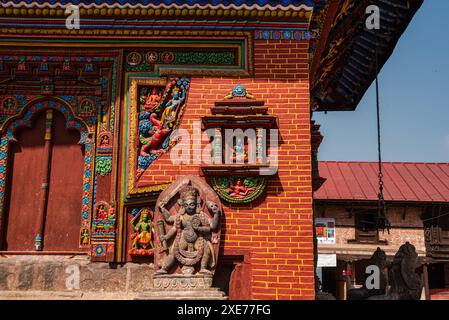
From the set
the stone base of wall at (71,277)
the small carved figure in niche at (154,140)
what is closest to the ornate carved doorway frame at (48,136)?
the stone base of wall at (71,277)

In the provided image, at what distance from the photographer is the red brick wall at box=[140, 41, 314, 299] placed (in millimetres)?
6488

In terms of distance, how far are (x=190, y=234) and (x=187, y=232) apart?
0.15ft

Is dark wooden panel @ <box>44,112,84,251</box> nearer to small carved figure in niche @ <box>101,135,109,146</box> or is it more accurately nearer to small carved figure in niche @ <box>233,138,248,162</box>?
small carved figure in niche @ <box>101,135,109,146</box>

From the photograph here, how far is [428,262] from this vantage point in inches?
1029

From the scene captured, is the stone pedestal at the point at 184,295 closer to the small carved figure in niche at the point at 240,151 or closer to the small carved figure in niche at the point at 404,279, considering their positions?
the small carved figure in niche at the point at 240,151

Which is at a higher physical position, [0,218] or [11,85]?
[11,85]

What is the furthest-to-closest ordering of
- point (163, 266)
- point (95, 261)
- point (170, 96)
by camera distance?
point (170, 96) → point (95, 261) → point (163, 266)

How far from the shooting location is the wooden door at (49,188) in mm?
7195

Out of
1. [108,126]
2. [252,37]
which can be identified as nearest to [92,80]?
[108,126]

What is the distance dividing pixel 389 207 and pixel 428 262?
3282mm

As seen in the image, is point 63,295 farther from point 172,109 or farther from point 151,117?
point 172,109

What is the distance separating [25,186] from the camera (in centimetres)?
739

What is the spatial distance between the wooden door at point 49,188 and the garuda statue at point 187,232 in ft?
4.80

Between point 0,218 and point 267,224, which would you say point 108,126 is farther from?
point 267,224
